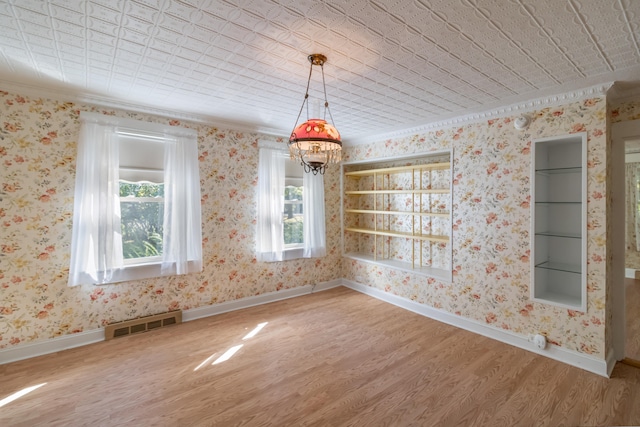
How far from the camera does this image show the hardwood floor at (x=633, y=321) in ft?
9.22

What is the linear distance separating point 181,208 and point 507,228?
12.3 ft

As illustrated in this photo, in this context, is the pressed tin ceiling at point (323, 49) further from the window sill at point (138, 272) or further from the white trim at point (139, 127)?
the window sill at point (138, 272)

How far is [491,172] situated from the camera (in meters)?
Result: 3.20

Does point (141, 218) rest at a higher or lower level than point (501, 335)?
higher

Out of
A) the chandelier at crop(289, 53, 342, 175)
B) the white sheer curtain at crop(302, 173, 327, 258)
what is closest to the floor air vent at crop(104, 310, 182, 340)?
the white sheer curtain at crop(302, 173, 327, 258)

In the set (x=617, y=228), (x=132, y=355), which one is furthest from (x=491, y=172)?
(x=132, y=355)

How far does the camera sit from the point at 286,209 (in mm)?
4605

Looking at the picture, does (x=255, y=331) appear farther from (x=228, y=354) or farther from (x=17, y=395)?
(x=17, y=395)

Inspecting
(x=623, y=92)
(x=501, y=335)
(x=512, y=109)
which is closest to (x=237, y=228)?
(x=501, y=335)

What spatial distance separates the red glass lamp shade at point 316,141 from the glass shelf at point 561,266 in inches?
99.0

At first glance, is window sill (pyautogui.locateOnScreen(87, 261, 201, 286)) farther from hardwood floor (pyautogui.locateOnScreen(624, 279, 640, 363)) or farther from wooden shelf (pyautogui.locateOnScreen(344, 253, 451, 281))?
hardwood floor (pyautogui.locateOnScreen(624, 279, 640, 363))

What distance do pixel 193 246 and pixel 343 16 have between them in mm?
3034

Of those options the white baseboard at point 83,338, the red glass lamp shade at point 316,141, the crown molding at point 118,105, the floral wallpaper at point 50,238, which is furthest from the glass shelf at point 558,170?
the floral wallpaper at point 50,238

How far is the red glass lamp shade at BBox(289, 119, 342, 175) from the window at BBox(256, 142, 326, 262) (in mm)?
2065
